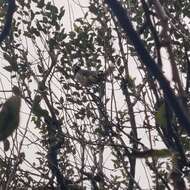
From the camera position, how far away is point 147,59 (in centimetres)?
46

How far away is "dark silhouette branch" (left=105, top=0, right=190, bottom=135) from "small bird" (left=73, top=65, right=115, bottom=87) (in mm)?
2693

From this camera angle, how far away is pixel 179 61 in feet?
10.7

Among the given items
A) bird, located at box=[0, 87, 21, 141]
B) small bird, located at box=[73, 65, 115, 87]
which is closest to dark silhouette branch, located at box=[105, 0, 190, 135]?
bird, located at box=[0, 87, 21, 141]

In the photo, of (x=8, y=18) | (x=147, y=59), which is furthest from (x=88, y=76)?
(x=147, y=59)

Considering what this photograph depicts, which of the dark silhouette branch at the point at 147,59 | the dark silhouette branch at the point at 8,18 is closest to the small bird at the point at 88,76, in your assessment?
the dark silhouette branch at the point at 8,18

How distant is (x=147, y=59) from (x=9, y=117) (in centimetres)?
22

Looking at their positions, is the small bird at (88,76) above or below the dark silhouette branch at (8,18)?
above

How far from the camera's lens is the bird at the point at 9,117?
22.5 inches

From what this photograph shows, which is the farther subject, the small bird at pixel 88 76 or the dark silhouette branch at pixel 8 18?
the small bird at pixel 88 76

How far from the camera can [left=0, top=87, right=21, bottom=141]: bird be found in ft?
1.88

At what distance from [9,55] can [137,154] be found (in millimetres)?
2821

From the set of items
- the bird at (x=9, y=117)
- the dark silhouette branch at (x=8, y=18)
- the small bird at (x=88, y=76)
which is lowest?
the bird at (x=9, y=117)

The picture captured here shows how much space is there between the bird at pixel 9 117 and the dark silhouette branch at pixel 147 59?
20 cm

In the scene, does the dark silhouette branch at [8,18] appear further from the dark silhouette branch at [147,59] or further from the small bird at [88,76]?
the small bird at [88,76]
